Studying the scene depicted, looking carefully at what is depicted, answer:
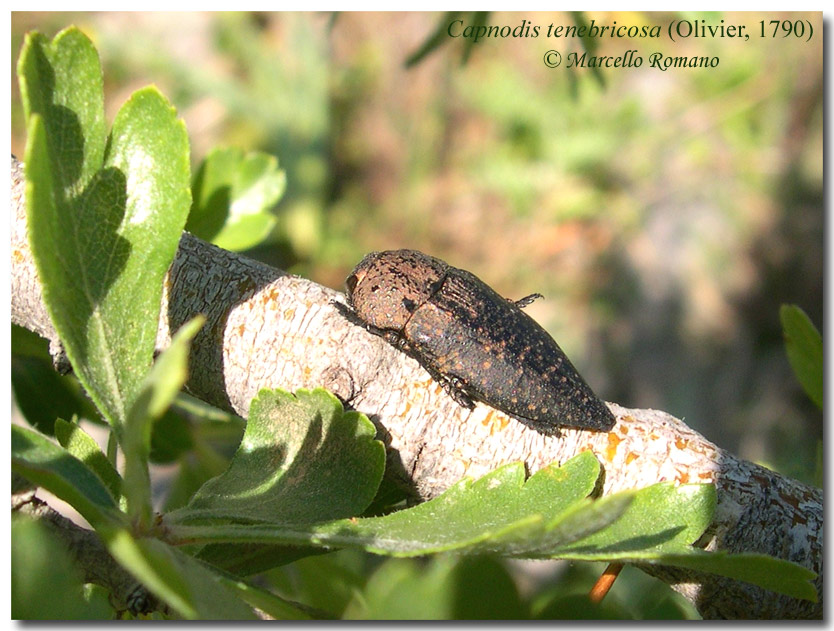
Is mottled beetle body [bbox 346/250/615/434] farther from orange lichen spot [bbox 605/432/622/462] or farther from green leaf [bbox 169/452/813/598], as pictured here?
green leaf [bbox 169/452/813/598]

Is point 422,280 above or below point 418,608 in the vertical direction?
above

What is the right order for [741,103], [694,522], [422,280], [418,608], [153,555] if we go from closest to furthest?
[153,555] < [418,608] < [694,522] < [422,280] < [741,103]

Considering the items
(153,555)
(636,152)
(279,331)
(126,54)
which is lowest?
(153,555)

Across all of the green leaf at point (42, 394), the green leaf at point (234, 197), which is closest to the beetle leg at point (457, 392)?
the green leaf at point (234, 197)

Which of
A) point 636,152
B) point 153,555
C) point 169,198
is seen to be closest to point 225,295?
point 169,198

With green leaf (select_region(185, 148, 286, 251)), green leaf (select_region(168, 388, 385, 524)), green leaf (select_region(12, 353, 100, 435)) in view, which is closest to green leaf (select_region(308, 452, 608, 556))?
green leaf (select_region(168, 388, 385, 524))

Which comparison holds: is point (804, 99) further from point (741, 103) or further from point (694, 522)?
point (694, 522)
